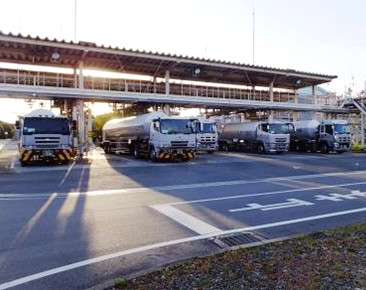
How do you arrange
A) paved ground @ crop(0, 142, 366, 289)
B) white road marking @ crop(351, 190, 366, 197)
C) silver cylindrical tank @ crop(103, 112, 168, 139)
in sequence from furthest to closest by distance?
silver cylindrical tank @ crop(103, 112, 168, 139) → white road marking @ crop(351, 190, 366, 197) → paved ground @ crop(0, 142, 366, 289)

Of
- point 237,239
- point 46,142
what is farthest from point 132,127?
point 237,239

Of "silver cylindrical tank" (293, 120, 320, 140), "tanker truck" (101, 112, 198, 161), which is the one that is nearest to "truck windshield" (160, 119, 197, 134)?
"tanker truck" (101, 112, 198, 161)

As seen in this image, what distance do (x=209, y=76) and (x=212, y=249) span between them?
107ft

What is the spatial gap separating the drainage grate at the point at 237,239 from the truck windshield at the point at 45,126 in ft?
51.3

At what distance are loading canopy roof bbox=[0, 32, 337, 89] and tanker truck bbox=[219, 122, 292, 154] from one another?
5.16 m

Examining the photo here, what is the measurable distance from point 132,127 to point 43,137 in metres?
8.04

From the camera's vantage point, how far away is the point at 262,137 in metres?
32.2

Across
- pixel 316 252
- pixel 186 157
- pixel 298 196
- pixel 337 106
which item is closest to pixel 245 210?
pixel 298 196

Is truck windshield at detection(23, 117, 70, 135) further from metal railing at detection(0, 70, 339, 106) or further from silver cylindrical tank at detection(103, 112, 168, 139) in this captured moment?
metal railing at detection(0, 70, 339, 106)

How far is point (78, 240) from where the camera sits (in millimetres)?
6383

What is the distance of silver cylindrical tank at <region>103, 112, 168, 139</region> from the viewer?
24.3m

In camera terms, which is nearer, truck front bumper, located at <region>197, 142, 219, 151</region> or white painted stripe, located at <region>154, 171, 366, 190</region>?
white painted stripe, located at <region>154, 171, 366, 190</region>

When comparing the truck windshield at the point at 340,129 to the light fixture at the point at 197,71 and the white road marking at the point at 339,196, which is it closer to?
the light fixture at the point at 197,71

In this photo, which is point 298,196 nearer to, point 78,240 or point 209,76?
point 78,240
